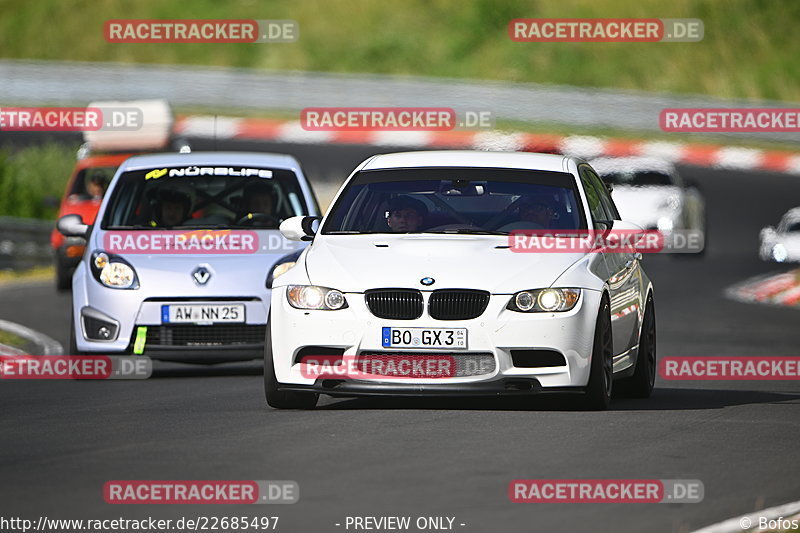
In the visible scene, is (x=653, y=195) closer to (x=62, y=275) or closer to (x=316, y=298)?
(x=62, y=275)

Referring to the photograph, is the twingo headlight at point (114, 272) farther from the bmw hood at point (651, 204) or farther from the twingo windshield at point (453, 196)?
the bmw hood at point (651, 204)

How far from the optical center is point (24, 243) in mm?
26234

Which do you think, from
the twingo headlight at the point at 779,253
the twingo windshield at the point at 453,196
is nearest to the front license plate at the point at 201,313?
the twingo windshield at the point at 453,196

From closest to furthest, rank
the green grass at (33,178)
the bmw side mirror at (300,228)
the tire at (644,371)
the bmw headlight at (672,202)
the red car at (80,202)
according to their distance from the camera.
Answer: the bmw side mirror at (300,228) < the tire at (644,371) < the red car at (80,202) < the bmw headlight at (672,202) < the green grass at (33,178)

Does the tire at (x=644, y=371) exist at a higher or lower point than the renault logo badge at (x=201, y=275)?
lower

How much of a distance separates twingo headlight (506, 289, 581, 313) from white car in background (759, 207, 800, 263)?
18.9 m

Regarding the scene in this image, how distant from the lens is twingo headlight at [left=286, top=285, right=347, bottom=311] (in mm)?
10148

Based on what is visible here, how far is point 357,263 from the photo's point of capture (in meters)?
10.3

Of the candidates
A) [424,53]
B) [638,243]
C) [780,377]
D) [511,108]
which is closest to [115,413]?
[638,243]

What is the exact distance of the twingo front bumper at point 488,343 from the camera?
9.98 meters

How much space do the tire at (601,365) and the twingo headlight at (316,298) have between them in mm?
1403

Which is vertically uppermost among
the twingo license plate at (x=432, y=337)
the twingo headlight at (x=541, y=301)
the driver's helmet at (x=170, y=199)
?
the driver's helmet at (x=170, y=199)

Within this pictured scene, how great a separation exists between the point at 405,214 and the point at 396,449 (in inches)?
99.8

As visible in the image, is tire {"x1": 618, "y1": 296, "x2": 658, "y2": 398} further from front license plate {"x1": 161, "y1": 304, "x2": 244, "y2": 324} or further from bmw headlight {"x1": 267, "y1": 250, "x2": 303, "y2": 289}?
front license plate {"x1": 161, "y1": 304, "x2": 244, "y2": 324}
